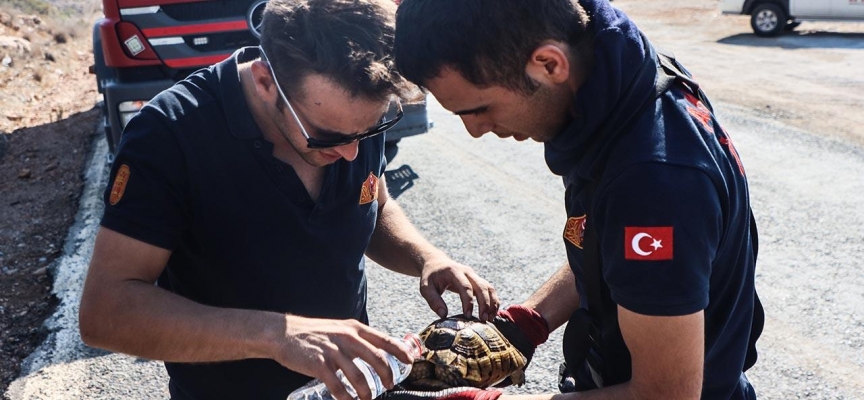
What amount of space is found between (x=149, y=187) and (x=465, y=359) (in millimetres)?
1127

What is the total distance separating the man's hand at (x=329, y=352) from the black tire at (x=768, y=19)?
16.1 meters

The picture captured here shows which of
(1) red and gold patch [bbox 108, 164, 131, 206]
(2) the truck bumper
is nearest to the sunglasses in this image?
(1) red and gold patch [bbox 108, 164, 131, 206]

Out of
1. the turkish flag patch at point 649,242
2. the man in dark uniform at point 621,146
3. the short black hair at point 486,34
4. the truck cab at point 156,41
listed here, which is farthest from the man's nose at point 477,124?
the truck cab at point 156,41

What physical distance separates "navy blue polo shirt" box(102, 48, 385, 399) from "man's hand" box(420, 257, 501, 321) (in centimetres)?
28

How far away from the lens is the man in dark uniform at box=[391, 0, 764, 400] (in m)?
1.62

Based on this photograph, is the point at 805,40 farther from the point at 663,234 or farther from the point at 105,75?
the point at 663,234

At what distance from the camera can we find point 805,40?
1542 centimetres

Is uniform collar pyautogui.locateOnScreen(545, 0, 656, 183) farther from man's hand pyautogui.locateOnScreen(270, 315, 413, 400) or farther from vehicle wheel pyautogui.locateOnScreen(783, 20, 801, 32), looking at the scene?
vehicle wheel pyautogui.locateOnScreen(783, 20, 801, 32)

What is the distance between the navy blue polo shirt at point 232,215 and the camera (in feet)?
6.95

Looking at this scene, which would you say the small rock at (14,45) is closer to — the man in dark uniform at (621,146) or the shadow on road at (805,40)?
the shadow on road at (805,40)

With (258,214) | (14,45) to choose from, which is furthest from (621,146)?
(14,45)

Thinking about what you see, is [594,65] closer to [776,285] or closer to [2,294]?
[776,285]

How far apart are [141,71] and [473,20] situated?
18.6 feet

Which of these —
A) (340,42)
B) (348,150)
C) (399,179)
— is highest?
(340,42)
